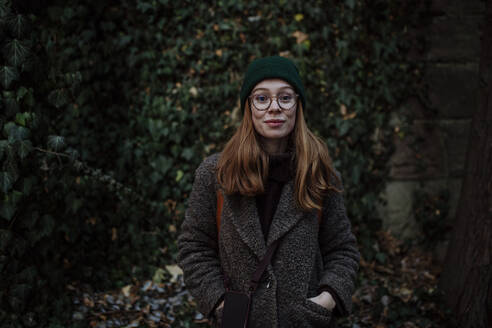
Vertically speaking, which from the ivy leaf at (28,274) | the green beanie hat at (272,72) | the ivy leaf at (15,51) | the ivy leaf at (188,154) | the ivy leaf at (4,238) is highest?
the ivy leaf at (15,51)

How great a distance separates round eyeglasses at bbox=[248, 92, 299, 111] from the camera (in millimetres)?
1696

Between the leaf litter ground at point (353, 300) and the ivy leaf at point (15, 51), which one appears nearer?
the ivy leaf at point (15, 51)

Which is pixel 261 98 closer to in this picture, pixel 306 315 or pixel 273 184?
pixel 273 184

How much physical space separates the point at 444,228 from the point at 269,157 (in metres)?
2.93

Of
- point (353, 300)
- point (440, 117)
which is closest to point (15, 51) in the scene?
point (353, 300)

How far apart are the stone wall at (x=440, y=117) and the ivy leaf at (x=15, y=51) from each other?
10.5 ft

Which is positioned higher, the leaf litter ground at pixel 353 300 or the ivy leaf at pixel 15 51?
the ivy leaf at pixel 15 51

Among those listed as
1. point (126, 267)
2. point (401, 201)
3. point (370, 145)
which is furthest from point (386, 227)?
point (126, 267)

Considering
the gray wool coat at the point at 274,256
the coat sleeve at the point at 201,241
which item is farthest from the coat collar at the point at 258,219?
the coat sleeve at the point at 201,241

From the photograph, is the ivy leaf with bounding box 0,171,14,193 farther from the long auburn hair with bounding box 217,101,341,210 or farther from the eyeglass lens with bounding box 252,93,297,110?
the eyeglass lens with bounding box 252,93,297,110

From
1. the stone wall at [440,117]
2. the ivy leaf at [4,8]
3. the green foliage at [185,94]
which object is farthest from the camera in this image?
the stone wall at [440,117]

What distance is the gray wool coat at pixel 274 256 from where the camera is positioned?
1.61 meters

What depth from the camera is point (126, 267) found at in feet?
11.2

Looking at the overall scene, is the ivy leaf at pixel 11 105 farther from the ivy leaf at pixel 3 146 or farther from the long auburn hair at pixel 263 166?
the long auburn hair at pixel 263 166
